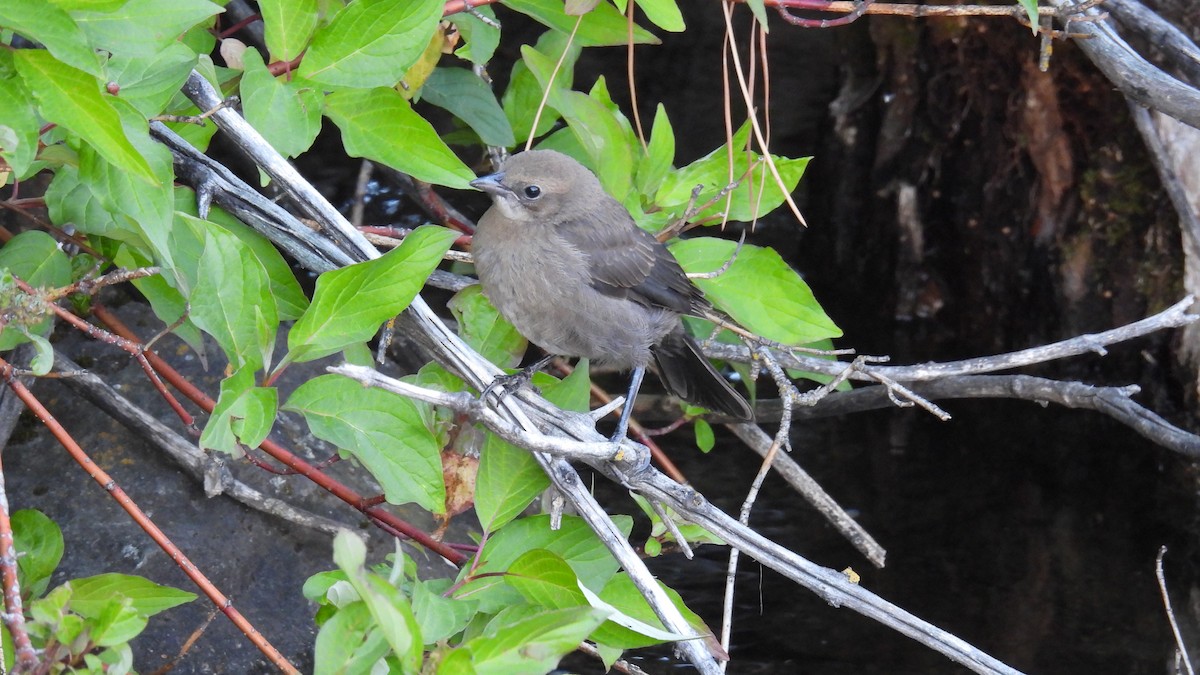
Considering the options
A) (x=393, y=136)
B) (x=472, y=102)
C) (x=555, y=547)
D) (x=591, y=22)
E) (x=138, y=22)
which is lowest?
(x=555, y=547)

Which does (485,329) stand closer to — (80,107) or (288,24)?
(288,24)

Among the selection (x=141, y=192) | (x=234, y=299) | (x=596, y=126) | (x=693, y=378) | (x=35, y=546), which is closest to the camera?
(x=141, y=192)

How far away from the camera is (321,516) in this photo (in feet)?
12.4

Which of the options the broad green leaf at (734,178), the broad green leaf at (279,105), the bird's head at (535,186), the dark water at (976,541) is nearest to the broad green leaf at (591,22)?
the broad green leaf at (734,178)

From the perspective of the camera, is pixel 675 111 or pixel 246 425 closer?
pixel 246 425

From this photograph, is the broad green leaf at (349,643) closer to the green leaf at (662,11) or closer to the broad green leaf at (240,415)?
the broad green leaf at (240,415)

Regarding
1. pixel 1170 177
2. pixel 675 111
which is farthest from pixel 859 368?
pixel 675 111

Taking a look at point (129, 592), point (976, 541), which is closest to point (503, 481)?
point (129, 592)

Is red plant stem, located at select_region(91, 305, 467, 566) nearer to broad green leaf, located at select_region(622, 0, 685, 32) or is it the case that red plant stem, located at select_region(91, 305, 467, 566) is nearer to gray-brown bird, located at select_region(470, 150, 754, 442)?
gray-brown bird, located at select_region(470, 150, 754, 442)

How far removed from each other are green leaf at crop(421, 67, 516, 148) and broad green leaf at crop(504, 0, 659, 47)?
47cm

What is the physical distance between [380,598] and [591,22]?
1.87 metres

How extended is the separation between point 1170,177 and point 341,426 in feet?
11.2

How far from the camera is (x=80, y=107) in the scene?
6.41ft

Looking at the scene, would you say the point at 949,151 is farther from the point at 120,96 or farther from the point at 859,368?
the point at 120,96
